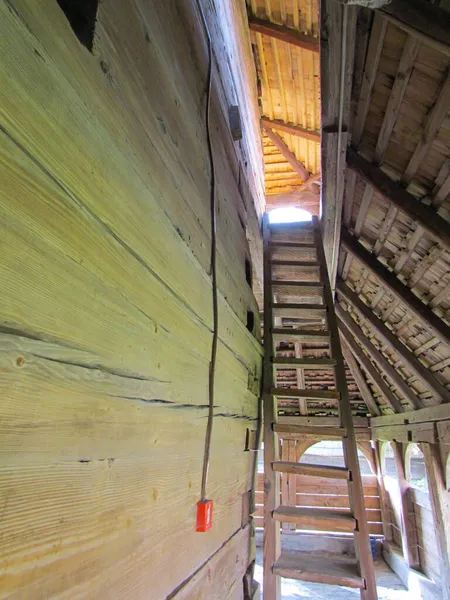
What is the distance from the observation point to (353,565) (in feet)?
6.22

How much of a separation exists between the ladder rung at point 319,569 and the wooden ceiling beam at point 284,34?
4703 mm

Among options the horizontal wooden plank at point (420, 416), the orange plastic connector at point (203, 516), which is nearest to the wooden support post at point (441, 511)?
the horizontal wooden plank at point (420, 416)

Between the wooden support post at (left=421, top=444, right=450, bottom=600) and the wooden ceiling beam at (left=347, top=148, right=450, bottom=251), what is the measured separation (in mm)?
3602

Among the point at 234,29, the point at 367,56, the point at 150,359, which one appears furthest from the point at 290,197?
the point at 150,359

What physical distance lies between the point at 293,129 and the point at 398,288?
306 cm

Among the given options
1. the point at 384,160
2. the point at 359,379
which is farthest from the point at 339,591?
the point at 384,160

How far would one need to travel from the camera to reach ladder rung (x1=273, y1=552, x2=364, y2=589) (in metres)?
1.71

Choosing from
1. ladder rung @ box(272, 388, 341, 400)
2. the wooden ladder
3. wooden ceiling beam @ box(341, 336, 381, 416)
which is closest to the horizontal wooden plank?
wooden ceiling beam @ box(341, 336, 381, 416)

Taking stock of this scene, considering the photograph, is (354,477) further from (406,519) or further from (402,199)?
(406,519)

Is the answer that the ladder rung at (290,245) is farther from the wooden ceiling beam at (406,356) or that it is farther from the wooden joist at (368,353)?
the wooden joist at (368,353)

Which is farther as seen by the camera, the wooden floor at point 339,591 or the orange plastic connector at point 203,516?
the wooden floor at point 339,591

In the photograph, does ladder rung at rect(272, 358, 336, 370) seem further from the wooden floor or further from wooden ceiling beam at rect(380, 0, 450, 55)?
the wooden floor

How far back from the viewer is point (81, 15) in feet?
2.64

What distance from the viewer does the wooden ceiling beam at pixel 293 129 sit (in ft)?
17.9
